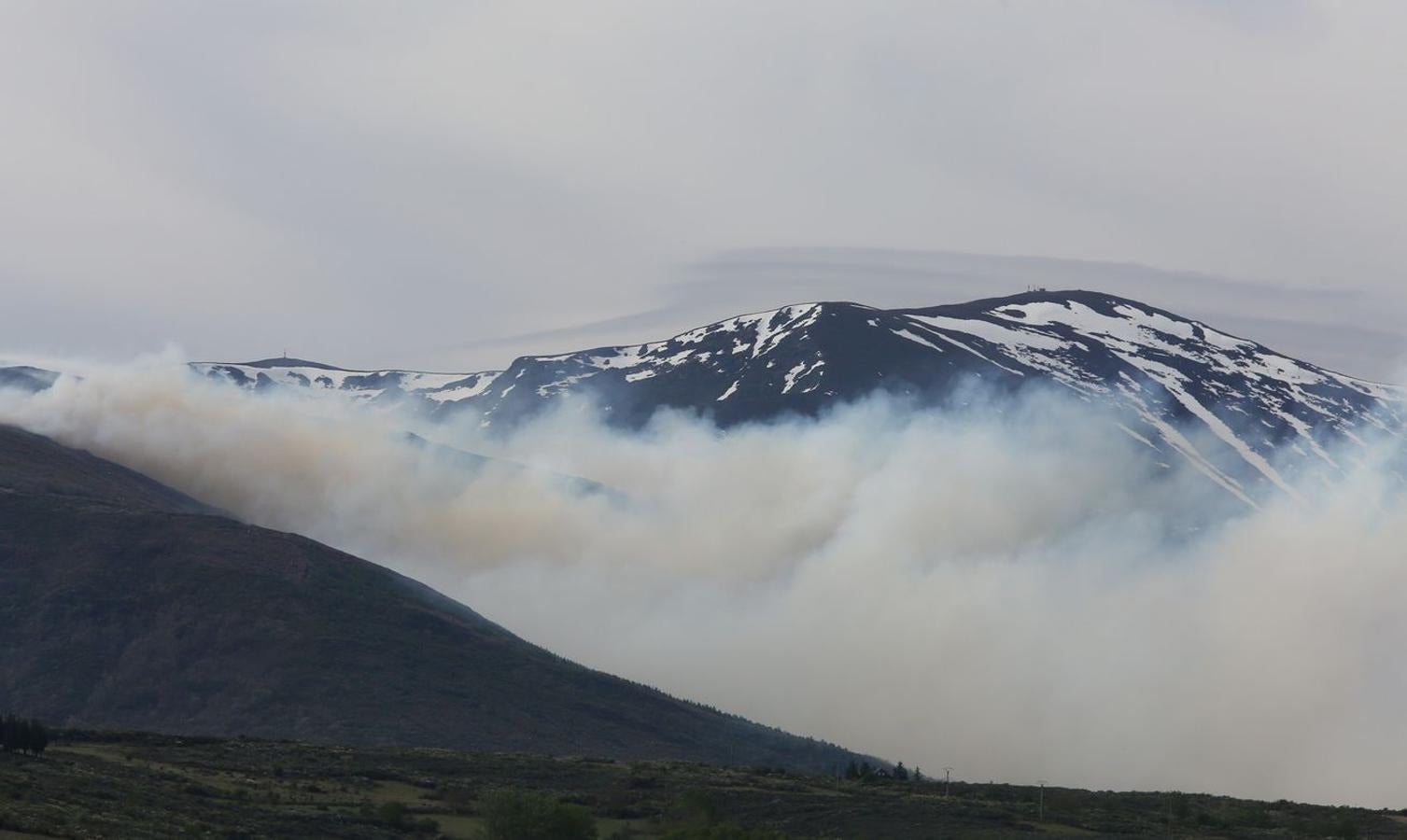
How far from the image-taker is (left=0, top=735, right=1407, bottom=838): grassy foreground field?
103188 millimetres

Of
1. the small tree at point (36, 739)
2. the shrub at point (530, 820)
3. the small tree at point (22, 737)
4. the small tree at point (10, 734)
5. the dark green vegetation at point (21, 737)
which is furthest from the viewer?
the small tree at point (36, 739)

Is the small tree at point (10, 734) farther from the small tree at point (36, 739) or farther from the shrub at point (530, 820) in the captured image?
the shrub at point (530, 820)

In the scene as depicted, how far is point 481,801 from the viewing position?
127 meters

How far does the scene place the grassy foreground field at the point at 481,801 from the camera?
103188mm

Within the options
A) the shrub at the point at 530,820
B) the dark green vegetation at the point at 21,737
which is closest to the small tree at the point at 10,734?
the dark green vegetation at the point at 21,737

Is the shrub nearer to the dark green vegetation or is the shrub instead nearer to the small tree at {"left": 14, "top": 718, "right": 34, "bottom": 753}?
the dark green vegetation

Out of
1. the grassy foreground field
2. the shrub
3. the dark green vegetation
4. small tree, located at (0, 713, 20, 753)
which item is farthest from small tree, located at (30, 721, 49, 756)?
the shrub

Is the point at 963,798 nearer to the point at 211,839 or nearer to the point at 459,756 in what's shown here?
the point at 459,756

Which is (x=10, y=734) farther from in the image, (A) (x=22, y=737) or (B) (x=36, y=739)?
(B) (x=36, y=739)

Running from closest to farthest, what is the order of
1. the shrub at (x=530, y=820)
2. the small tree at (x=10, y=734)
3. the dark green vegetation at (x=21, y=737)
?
the shrub at (x=530, y=820) < the small tree at (x=10, y=734) < the dark green vegetation at (x=21, y=737)

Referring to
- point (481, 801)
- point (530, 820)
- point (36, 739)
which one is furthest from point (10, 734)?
point (530, 820)

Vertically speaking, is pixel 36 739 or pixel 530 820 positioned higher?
pixel 36 739

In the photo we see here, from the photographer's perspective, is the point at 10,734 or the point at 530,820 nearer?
the point at 530,820

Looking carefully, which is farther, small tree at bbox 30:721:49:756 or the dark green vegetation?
small tree at bbox 30:721:49:756
